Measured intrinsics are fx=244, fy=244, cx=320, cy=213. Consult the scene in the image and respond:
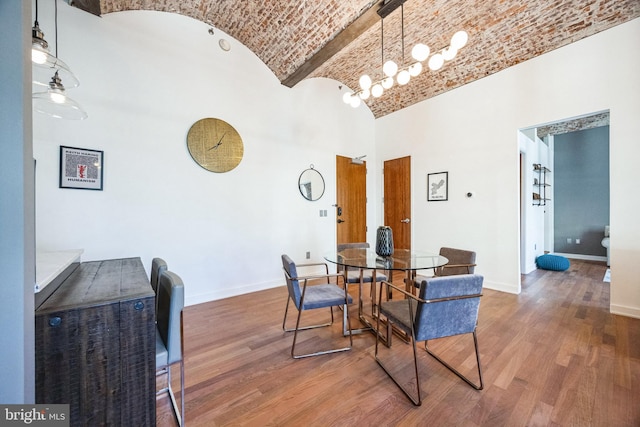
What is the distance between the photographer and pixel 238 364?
6.41ft

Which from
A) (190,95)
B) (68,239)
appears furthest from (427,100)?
(68,239)

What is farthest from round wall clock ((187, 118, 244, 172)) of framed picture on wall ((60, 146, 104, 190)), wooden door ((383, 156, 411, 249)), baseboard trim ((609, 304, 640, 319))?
baseboard trim ((609, 304, 640, 319))

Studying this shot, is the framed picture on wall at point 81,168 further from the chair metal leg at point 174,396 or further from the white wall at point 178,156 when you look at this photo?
the chair metal leg at point 174,396

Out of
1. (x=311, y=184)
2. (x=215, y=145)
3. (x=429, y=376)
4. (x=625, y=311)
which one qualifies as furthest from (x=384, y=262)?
(x=625, y=311)

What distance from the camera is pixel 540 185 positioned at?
5.68m

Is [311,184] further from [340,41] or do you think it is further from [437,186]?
[437,186]

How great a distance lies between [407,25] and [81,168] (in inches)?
168

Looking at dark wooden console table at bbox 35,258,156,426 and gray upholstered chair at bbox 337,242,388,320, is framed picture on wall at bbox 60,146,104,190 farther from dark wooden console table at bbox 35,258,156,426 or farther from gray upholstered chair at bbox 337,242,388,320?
gray upholstered chair at bbox 337,242,388,320

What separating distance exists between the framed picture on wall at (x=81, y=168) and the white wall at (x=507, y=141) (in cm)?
473

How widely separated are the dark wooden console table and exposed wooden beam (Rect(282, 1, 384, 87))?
335 centimetres

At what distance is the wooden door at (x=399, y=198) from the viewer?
491cm

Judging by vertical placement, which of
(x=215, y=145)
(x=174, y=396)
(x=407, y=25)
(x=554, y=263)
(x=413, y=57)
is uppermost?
(x=407, y=25)

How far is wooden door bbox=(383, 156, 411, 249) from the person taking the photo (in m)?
4.91

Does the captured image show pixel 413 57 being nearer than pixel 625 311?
Yes
